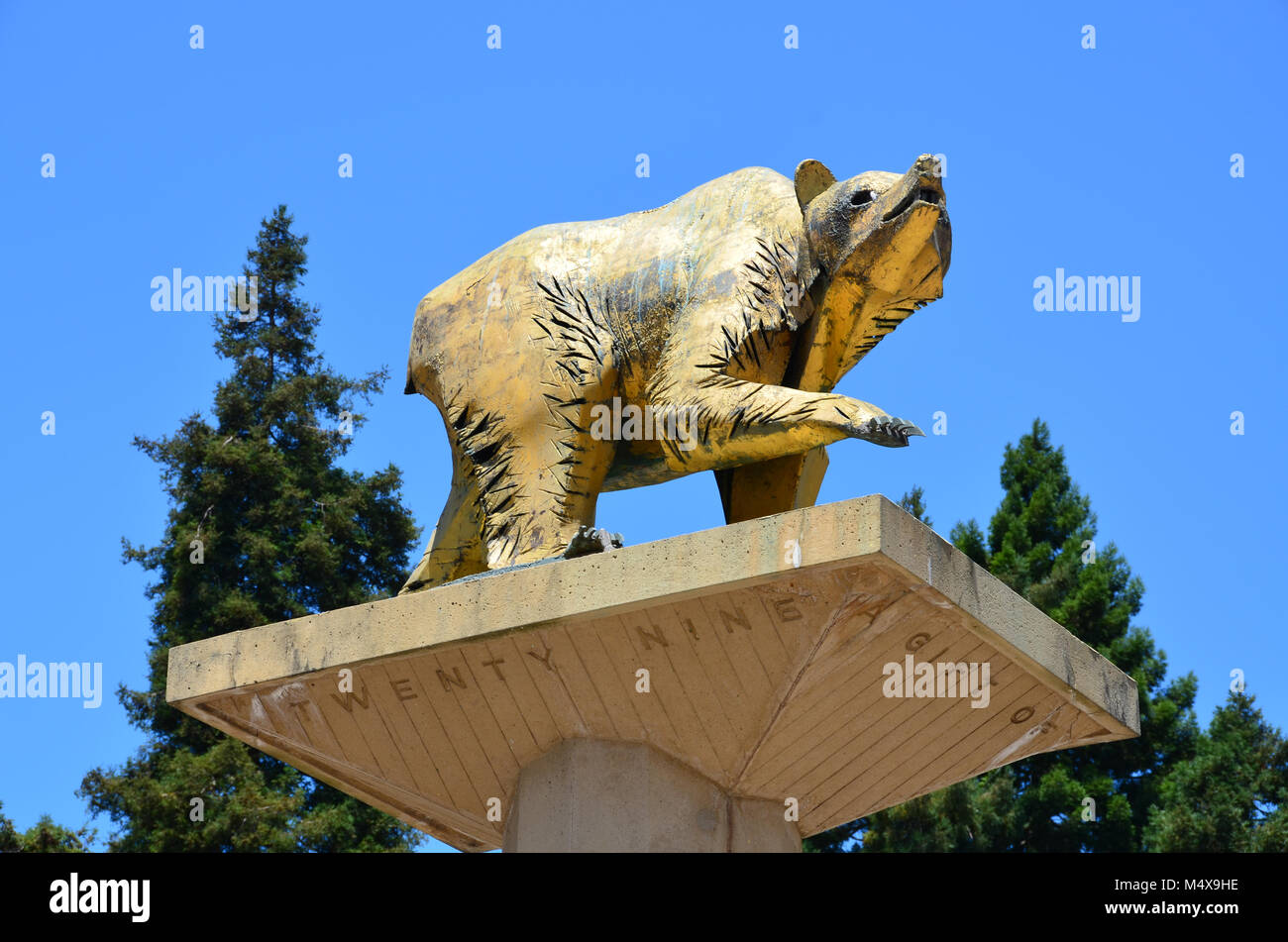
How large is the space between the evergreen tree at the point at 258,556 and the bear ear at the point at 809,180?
15.7 metres

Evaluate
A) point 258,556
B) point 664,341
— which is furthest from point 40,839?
point 664,341

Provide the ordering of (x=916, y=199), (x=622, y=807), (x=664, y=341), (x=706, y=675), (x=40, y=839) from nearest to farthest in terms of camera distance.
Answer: (x=706, y=675) < (x=622, y=807) < (x=916, y=199) < (x=664, y=341) < (x=40, y=839)

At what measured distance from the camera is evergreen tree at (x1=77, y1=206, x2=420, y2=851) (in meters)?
25.0

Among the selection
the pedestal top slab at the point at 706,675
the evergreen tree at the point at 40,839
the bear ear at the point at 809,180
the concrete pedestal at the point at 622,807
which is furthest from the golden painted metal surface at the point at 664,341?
the evergreen tree at the point at 40,839

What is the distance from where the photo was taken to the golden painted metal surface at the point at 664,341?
10211mm

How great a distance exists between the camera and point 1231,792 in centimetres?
2439

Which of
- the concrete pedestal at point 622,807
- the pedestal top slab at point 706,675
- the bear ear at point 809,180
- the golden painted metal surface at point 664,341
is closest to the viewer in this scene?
the pedestal top slab at point 706,675

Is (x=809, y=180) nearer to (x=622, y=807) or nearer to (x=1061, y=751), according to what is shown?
(x=622, y=807)

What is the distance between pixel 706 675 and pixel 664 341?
1.98 m

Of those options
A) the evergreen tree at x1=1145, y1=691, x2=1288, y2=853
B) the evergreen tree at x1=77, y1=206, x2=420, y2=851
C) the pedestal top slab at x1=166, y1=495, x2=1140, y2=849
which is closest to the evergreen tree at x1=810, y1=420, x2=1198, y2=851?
the evergreen tree at x1=1145, y1=691, x2=1288, y2=853

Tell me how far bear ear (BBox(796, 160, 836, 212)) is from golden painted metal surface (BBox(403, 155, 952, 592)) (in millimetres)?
11

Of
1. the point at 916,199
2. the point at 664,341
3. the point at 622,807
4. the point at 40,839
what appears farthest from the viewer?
the point at 40,839

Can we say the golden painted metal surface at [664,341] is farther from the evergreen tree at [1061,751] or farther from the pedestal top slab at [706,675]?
the evergreen tree at [1061,751]

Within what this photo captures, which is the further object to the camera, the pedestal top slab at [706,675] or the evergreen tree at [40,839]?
the evergreen tree at [40,839]
